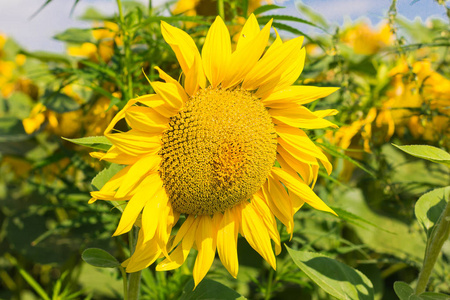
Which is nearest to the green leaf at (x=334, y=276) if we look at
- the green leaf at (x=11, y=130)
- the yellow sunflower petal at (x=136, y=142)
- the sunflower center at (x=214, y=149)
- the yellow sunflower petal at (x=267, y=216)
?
the yellow sunflower petal at (x=267, y=216)

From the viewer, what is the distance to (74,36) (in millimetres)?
1016

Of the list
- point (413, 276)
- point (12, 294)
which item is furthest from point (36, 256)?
point (413, 276)

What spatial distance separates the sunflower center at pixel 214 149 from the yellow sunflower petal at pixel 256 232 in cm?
4

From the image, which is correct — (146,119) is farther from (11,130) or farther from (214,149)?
(11,130)

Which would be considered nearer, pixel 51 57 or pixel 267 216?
pixel 267 216

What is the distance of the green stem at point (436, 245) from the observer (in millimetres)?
622

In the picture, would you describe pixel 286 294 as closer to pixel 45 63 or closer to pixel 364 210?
pixel 364 210

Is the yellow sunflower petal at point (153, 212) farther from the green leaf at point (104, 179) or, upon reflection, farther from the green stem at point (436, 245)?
the green stem at point (436, 245)

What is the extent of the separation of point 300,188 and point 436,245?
226mm

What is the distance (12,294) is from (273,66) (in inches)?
45.5

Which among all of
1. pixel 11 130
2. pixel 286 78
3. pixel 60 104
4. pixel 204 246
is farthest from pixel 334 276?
pixel 11 130

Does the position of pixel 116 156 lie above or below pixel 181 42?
below

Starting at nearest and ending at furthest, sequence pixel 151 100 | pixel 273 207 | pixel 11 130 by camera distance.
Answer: pixel 151 100, pixel 273 207, pixel 11 130

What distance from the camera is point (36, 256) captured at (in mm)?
1156
